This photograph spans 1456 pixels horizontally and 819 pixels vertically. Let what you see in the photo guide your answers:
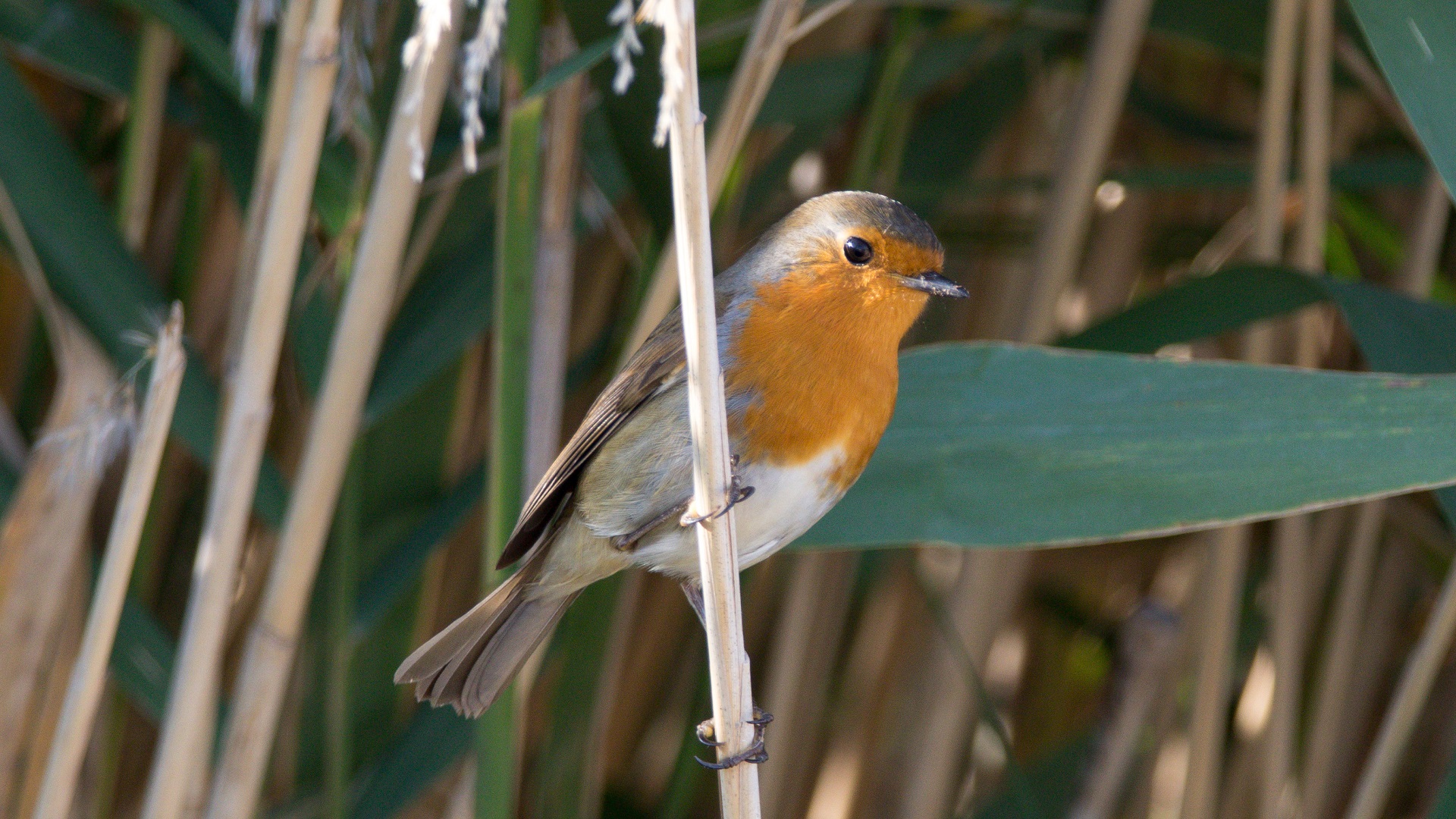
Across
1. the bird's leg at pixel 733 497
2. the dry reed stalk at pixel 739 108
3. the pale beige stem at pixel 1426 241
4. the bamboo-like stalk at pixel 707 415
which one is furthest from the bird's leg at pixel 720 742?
the pale beige stem at pixel 1426 241

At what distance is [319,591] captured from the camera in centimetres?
222

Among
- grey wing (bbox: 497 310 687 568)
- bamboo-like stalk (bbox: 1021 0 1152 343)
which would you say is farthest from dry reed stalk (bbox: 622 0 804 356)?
bamboo-like stalk (bbox: 1021 0 1152 343)

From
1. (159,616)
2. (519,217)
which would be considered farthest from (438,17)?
(159,616)

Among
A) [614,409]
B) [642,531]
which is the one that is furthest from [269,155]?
[642,531]

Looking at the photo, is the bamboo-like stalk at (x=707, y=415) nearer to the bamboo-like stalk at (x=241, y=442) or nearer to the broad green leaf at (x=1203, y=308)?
the bamboo-like stalk at (x=241, y=442)

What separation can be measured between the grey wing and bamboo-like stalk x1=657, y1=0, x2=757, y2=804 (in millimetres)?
381

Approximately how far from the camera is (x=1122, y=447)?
1413 millimetres

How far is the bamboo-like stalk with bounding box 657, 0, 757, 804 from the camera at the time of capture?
1.12 metres

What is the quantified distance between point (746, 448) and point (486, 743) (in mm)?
487

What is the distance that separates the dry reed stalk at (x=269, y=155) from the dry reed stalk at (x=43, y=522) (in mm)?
245

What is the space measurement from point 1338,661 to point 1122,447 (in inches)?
48.2

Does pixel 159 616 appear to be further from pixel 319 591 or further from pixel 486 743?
pixel 486 743

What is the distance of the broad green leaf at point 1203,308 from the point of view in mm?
1835

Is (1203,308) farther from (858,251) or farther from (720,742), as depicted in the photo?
(720,742)
